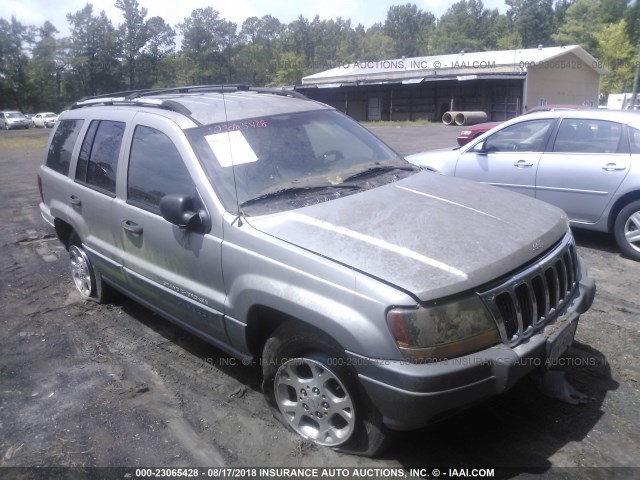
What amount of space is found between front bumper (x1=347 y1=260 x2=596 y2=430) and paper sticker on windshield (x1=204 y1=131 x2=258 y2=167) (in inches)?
60.8

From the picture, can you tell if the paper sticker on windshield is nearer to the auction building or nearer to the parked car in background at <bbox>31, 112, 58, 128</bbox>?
the auction building

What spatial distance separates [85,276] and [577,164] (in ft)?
18.0

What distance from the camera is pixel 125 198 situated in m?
4.13

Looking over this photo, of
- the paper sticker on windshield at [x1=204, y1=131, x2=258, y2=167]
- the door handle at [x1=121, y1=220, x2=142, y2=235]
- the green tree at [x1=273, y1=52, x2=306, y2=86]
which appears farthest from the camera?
the green tree at [x1=273, y1=52, x2=306, y2=86]

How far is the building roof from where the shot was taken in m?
32.9

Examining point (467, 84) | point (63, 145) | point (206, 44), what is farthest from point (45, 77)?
point (63, 145)

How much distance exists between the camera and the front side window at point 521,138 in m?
6.73

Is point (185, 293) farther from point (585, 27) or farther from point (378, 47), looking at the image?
point (378, 47)

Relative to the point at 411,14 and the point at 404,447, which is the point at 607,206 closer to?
the point at 404,447

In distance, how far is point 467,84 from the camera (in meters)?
36.4

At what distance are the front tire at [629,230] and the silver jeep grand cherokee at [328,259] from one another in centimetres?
298

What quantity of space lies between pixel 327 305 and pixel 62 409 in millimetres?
2091

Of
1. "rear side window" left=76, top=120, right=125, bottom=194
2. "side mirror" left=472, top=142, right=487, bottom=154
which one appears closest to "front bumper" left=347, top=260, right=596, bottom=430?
"rear side window" left=76, top=120, right=125, bottom=194

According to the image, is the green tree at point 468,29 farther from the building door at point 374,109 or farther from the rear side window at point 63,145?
the rear side window at point 63,145
